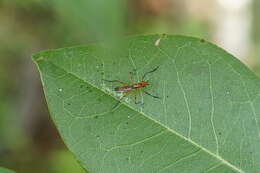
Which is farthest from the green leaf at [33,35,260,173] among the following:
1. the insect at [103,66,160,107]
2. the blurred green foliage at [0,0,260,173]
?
the blurred green foliage at [0,0,260,173]

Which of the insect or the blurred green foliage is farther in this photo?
the blurred green foliage

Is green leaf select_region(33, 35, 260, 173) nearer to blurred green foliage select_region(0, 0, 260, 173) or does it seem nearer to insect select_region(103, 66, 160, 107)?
insect select_region(103, 66, 160, 107)

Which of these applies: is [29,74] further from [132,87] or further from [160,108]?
[160,108]

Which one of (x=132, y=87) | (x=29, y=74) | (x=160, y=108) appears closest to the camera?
(x=160, y=108)

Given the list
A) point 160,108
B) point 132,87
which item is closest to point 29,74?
point 132,87

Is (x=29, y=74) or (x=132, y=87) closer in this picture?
(x=132, y=87)

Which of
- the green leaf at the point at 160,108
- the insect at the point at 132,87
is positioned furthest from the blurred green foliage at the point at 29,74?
the green leaf at the point at 160,108

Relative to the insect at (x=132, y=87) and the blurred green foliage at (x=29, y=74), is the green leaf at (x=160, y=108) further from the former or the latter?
the blurred green foliage at (x=29, y=74)

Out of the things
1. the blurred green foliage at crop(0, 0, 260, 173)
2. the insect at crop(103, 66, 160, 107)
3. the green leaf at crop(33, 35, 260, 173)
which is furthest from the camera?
the blurred green foliage at crop(0, 0, 260, 173)

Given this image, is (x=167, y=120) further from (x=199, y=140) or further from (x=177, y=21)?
(x=177, y=21)
